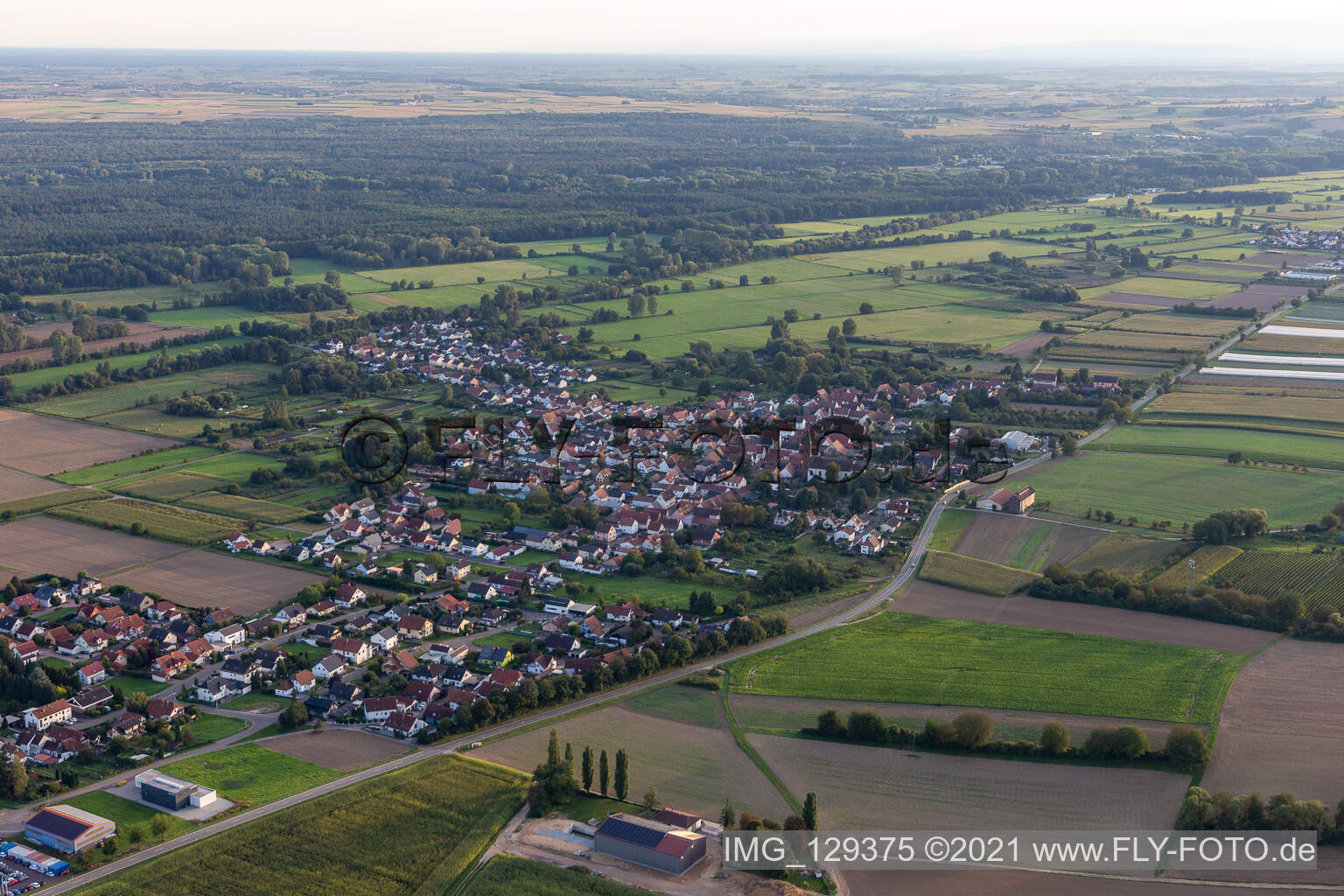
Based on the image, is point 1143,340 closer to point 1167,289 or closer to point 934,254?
point 1167,289

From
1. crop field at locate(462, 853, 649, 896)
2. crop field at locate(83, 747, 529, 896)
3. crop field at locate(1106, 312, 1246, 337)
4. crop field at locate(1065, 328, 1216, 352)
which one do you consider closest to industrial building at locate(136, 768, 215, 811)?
crop field at locate(83, 747, 529, 896)

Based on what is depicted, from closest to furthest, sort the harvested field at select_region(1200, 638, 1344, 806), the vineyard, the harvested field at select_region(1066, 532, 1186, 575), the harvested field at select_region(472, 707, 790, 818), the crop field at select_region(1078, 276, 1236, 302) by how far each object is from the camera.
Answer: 1. the harvested field at select_region(1200, 638, 1344, 806)
2. the harvested field at select_region(472, 707, 790, 818)
3. the vineyard
4. the harvested field at select_region(1066, 532, 1186, 575)
5. the crop field at select_region(1078, 276, 1236, 302)

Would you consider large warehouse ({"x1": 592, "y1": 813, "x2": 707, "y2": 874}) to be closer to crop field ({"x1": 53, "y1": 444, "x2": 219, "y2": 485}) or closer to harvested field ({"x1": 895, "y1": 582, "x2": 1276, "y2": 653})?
harvested field ({"x1": 895, "y1": 582, "x2": 1276, "y2": 653})

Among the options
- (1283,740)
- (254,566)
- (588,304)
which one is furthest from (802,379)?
(1283,740)

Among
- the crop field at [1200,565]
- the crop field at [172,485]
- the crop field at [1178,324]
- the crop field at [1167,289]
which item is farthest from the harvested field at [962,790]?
the crop field at [1167,289]

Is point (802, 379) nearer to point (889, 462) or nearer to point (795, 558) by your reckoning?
point (889, 462)

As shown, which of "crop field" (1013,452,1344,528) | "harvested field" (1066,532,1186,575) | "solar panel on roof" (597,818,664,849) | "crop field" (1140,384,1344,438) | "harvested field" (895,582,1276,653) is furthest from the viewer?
"crop field" (1140,384,1344,438)
